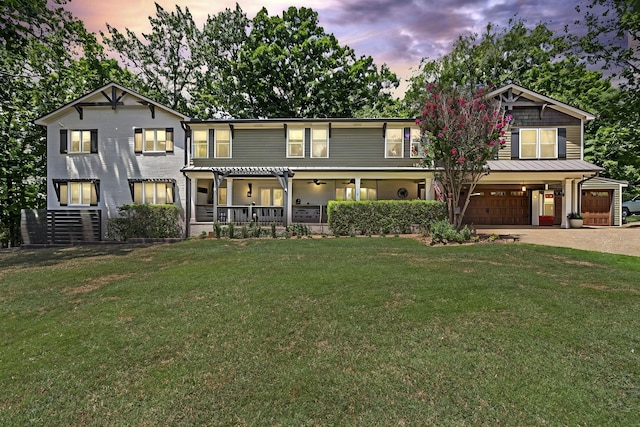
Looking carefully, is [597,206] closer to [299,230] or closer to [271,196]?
[299,230]

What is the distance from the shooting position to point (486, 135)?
12414 millimetres

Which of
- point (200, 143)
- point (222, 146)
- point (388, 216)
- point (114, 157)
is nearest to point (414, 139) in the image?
point (388, 216)

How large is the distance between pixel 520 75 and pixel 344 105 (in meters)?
17.7

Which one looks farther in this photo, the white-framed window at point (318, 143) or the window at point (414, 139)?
the white-framed window at point (318, 143)

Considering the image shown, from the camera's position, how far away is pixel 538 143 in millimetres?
18656

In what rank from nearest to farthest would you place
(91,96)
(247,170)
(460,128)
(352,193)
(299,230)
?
(460,128) → (299,230) → (247,170) → (91,96) → (352,193)

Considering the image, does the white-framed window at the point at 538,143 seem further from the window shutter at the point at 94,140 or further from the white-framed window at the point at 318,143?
the window shutter at the point at 94,140

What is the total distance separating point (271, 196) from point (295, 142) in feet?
13.7

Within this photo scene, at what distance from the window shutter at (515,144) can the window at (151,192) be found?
20555 millimetres

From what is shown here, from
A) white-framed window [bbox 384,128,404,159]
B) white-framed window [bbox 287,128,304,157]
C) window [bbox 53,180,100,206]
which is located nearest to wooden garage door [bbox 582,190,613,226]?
white-framed window [bbox 384,128,404,159]

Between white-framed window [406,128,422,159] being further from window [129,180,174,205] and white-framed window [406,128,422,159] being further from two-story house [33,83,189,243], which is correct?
window [129,180,174,205]

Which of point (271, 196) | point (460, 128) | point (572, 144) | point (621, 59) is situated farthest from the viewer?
point (271, 196)

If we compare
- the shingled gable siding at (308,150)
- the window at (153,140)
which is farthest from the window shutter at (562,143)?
the window at (153,140)

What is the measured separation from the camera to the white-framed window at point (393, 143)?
1864cm
